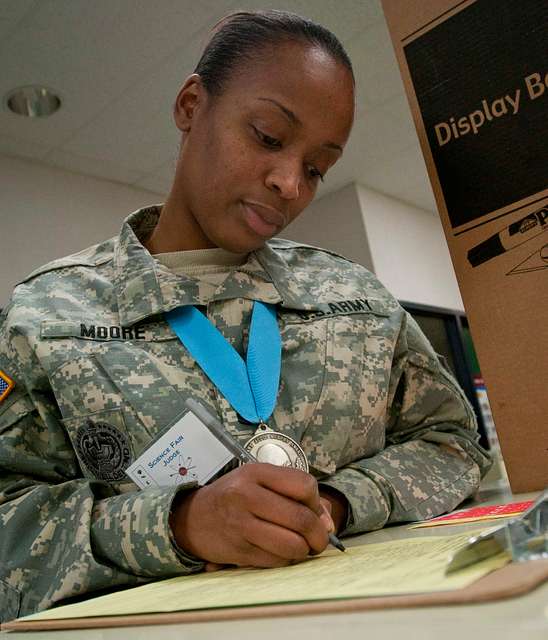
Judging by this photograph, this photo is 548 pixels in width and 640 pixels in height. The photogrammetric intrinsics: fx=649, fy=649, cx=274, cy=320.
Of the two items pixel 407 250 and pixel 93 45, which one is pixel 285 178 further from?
pixel 407 250

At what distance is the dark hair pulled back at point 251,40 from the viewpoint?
0.90 m

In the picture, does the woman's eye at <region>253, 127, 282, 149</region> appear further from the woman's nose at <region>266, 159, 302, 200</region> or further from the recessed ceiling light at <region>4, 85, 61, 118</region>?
the recessed ceiling light at <region>4, 85, 61, 118</region>

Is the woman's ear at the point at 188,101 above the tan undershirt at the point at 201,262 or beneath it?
above

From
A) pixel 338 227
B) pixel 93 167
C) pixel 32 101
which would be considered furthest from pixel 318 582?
pixel 338 227

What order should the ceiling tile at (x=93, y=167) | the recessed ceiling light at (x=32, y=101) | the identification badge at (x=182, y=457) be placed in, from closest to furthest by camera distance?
the identification badge at (x=182, y=457) → the recessed ceiling light at (x=32, y=101) → the ceiling tile at (x=93, y=167)

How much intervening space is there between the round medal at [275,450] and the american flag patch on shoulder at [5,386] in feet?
1.00

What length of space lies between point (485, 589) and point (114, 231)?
11.5 ft

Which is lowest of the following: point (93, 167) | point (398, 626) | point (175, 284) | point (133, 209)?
point (398, 626)

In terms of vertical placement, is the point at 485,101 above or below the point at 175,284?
above

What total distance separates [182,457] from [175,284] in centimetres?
29

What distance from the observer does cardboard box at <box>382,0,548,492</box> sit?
2.71 feet

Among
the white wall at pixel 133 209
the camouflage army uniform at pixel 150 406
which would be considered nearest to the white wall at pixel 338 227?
the white wall at pixel 133 209

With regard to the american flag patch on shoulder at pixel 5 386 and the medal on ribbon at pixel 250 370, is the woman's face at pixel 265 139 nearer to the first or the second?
the medal on ribbon at pixel 250 370

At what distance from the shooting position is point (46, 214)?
329cm
